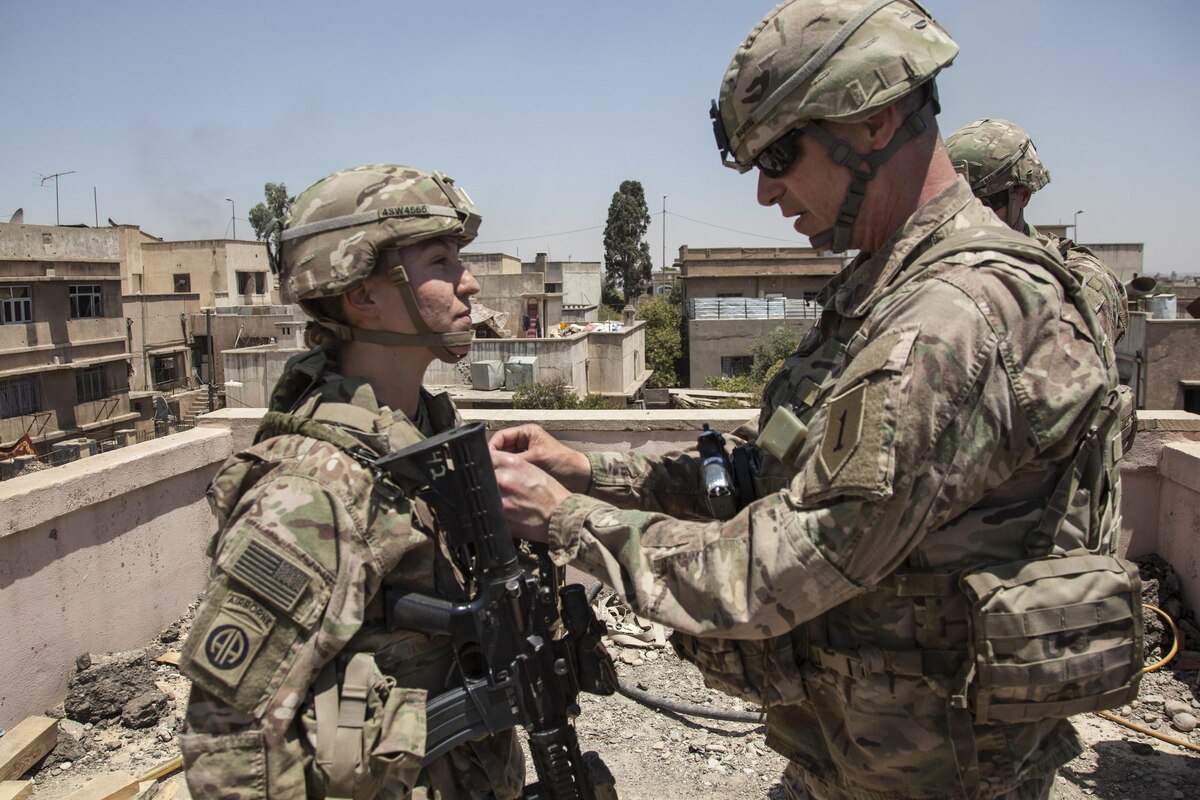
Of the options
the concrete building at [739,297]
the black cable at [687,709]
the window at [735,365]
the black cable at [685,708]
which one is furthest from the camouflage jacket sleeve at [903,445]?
the window at [735,365]

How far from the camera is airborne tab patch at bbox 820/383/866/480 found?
172cm

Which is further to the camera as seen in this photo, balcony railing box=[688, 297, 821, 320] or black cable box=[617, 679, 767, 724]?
balcony railing box=[688, 297, 821, 320]

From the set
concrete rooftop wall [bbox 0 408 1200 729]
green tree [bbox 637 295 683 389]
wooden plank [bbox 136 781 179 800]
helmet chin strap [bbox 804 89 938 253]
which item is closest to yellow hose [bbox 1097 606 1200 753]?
concrete rooftop wall [bbox 0 408 1200 729]

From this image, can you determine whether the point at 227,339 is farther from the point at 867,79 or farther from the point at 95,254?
the point at 867,79

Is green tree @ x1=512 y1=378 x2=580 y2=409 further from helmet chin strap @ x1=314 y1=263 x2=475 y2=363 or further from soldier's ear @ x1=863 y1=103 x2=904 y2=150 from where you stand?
soldier's ear @ x1=863 y1=103 x2=904 y2=150

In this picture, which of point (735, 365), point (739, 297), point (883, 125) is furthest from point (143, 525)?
point (739, 297)

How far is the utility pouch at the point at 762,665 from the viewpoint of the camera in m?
2.14

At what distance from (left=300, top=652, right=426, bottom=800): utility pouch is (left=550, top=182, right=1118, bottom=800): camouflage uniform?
50 cm

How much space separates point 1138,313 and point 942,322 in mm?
20932

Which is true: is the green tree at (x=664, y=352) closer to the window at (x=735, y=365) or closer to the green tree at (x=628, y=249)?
the window at (x=735, y=365)

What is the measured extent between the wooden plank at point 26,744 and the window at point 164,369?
114 ft

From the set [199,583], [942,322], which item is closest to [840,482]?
[942,322]

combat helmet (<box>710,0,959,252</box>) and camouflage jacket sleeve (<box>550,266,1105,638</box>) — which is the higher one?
combat helmet (<box>710,0,959,252</box>)

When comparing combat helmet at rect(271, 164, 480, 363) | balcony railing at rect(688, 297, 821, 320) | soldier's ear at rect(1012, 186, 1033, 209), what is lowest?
combat helmet at rect(271, 164, 480, 363)
